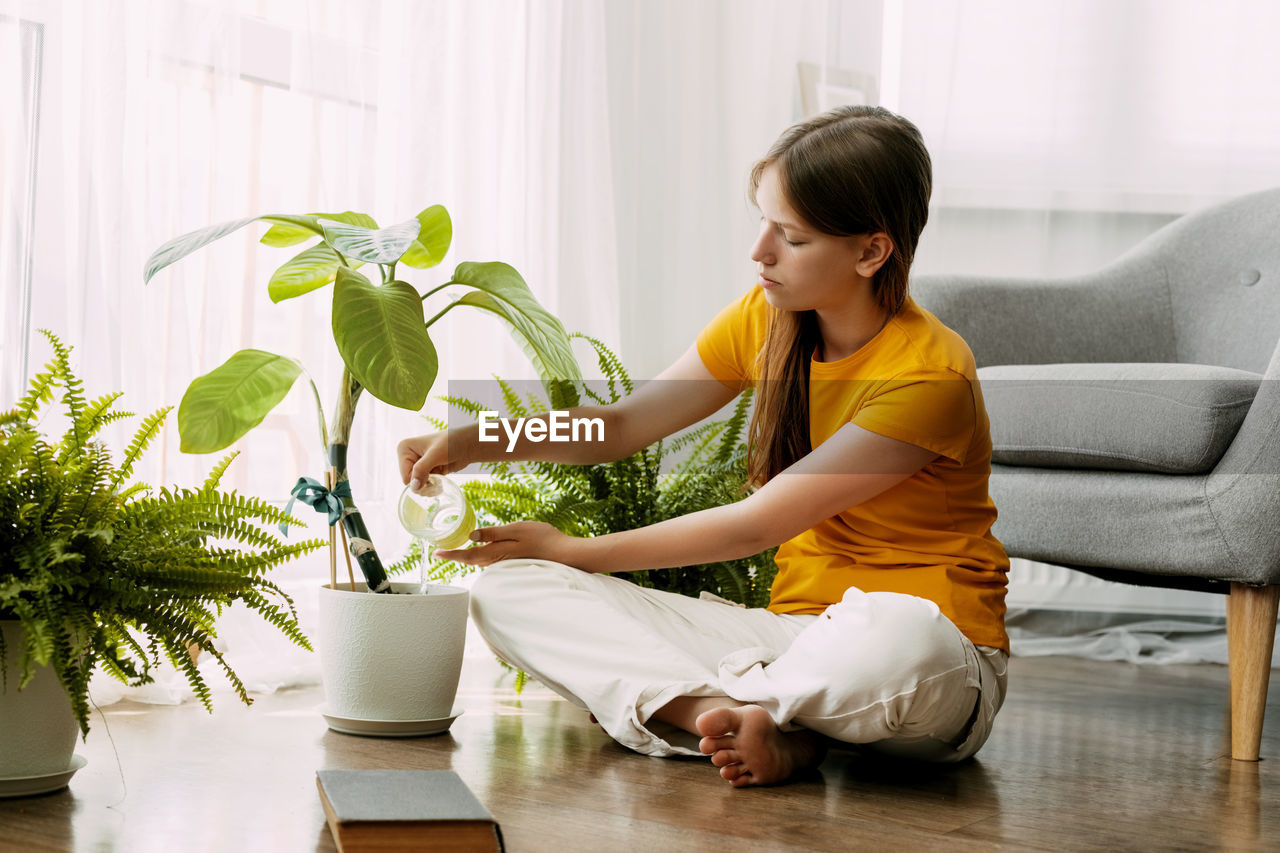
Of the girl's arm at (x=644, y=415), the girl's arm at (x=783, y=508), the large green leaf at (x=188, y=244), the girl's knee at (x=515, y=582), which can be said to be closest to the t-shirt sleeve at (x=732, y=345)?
the girl's arm at (x=644, y=415)

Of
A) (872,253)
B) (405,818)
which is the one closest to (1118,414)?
(872,253)

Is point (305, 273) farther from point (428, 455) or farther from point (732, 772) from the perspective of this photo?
point (732, 772)

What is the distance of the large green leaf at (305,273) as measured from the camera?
140 cm

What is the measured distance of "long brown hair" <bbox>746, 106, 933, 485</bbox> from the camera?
141cm

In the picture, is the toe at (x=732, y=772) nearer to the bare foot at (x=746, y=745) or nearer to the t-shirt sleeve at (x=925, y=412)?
the bare foot at (x=746, y=745)

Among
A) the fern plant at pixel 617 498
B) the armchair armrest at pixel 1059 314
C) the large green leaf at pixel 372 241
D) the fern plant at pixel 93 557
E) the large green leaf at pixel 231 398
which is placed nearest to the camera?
the fern plant at pixel 93 557

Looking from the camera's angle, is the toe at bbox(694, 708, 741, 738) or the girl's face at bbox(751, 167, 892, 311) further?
the girl's face at bbox(751, 167, 892, 311)

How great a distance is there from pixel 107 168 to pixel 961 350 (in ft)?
3.67

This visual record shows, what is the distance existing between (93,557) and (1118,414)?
1.29m

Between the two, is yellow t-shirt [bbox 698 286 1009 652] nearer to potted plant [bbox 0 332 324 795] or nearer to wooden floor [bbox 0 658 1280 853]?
wooden floor [bbox 0 658 1280 853]

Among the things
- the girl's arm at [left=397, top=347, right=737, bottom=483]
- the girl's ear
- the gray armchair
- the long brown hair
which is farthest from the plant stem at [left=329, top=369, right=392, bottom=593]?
the gray armchair

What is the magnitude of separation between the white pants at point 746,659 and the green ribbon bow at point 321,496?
19 cm

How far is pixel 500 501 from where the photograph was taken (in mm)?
1798

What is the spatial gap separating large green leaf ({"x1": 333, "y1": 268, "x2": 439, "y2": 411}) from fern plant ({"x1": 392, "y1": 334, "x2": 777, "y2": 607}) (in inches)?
17.6
